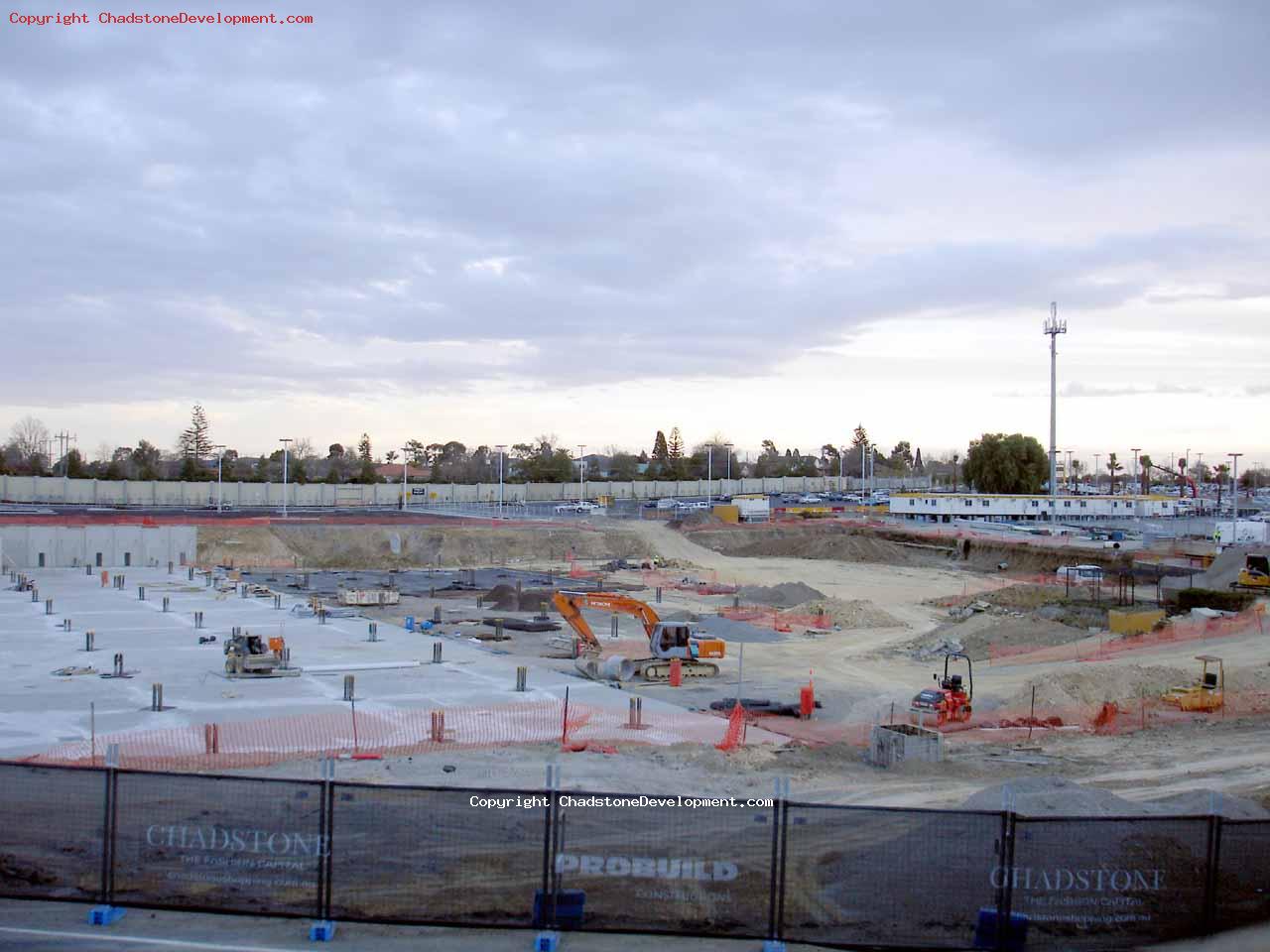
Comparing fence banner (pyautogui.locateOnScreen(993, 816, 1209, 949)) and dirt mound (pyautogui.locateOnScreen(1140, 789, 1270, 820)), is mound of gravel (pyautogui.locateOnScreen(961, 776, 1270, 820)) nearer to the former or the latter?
dirt mound (pyautogui.locateOnScreen(1140, 789, 1270, 820))

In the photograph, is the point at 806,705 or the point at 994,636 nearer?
the point at 806,705

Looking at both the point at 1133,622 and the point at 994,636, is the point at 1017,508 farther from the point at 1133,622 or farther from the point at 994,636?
the point at 994,636

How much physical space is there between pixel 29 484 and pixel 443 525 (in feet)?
172

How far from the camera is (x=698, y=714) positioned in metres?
26.6

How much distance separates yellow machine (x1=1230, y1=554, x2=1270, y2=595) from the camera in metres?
49.6

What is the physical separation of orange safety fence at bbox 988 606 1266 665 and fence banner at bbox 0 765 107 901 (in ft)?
101

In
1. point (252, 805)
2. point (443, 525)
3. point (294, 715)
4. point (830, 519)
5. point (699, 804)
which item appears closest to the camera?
point (699, 804)

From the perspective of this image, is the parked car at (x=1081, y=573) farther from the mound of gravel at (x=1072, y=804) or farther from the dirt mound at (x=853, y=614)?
the mound of gravel at (x=1072, y=804)

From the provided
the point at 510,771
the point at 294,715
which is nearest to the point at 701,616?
the point at 294,715

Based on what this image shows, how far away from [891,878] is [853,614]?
39.2 meters

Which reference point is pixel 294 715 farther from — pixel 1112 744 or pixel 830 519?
pixel 830 519

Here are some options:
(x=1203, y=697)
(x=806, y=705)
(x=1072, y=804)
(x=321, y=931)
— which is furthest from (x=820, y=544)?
(x=321, y=931)

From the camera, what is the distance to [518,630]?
141 ft

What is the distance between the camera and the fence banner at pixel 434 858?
34.3 feet
